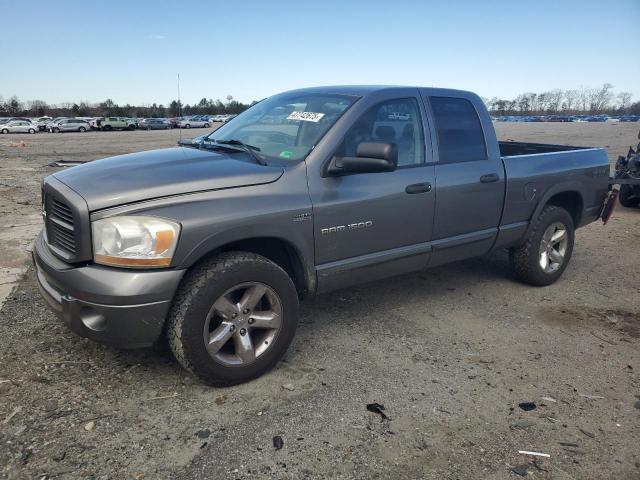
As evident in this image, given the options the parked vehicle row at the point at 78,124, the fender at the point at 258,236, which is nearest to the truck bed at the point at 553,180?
the fender at the point at 258,236

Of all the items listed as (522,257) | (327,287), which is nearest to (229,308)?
(327,287)

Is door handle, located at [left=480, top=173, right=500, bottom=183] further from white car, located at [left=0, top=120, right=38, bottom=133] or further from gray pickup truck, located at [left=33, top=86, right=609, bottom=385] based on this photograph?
white car, located at [left=0, top=120, right=38, bottom=133]

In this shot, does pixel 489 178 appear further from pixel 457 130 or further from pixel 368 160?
pixel 368 160

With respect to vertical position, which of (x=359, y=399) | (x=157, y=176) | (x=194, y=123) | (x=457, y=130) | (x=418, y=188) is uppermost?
(x=194, y=123)

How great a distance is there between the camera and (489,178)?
4.30m

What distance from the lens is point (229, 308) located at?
9.86ft

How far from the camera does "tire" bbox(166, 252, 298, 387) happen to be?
285 centimetres

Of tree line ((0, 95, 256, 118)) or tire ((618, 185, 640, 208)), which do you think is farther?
tree line ((0, 95, 256, 118))

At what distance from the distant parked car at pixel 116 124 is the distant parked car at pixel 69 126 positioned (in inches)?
86.0

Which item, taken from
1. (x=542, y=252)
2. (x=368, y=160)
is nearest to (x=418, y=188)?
(x=368, y=160)

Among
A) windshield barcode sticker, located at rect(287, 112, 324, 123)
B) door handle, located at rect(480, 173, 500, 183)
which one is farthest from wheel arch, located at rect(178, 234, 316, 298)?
door handle, located at rect(480, 173, 500, 183)

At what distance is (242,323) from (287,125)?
1.54 metres

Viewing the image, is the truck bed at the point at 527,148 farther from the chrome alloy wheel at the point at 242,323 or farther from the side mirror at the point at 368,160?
the chrome alloy wheel at the point at 242,323

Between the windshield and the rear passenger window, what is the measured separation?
837mm
